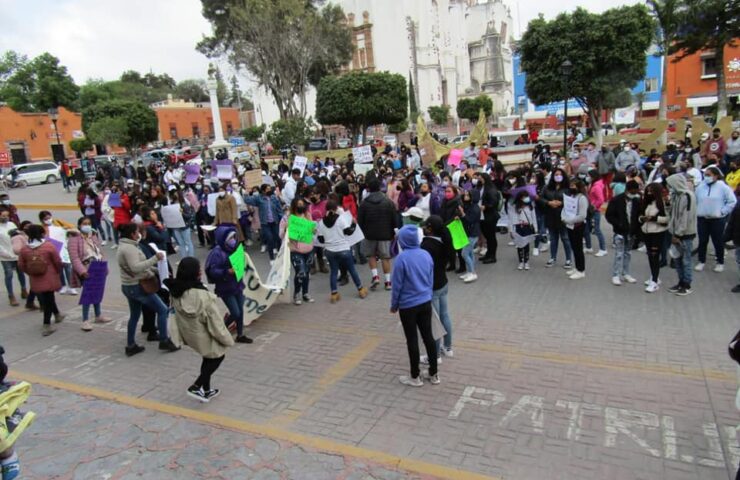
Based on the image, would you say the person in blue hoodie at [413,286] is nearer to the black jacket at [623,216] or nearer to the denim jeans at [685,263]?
the black jacket at [623,216]

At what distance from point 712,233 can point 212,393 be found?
312 inches

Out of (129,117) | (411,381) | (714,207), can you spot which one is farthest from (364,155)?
(129,117)

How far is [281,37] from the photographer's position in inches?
1471

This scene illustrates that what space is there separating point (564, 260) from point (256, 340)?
236 inches

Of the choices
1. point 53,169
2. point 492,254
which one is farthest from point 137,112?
point 492,254

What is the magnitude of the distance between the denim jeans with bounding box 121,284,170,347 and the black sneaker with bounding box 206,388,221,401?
1734 mm

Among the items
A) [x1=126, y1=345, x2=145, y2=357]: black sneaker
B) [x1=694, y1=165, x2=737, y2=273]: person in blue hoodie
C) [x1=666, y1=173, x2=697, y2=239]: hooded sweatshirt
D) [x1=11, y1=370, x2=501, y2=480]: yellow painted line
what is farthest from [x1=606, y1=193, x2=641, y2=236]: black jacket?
[x1=126, y1=345, x2=145, y2=357]: black sneaker

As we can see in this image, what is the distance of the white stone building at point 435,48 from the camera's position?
2598 inches

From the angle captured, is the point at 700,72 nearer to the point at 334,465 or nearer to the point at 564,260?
the point at 564,260

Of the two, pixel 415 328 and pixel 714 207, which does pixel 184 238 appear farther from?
pixel 714 207

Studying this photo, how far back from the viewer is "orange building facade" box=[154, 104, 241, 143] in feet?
217

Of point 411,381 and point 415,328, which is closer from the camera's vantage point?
point 415,328

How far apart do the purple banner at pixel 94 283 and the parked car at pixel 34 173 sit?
3384 centimetres

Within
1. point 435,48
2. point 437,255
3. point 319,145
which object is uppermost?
point 435,48
